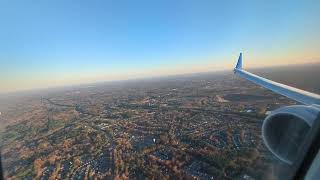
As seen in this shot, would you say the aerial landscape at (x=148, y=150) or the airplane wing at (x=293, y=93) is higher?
the airplane wing at (x=293, y=93)

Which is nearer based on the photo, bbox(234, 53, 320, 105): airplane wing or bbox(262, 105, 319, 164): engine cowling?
bbox(262, 105, 319, 164): engine cowling

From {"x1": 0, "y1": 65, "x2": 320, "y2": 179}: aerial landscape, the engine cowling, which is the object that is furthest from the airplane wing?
{"x1": 0, "y1": 65, "x2": 320, "y2": 179}: aerial landscape

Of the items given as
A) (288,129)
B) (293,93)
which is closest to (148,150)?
(293,93)

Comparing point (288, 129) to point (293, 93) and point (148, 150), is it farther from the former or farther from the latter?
point (148, 150)

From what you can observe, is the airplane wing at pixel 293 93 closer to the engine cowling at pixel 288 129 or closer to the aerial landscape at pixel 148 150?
the engine cowling at pixel 288 129

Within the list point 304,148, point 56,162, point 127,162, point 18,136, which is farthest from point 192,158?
point 18,136

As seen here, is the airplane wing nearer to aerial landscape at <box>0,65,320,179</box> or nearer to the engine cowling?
the engine cowling

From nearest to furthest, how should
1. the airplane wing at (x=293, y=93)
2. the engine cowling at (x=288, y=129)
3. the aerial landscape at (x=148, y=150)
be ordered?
1. the engine cowling at (x=288, y=129)
2. the airplane wing at (x=293, y=93)
3. the aerial landscape at (x=148, y=150)

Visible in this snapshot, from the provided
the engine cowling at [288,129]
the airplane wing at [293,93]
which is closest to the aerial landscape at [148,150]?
the airplane wing at [293,93]
